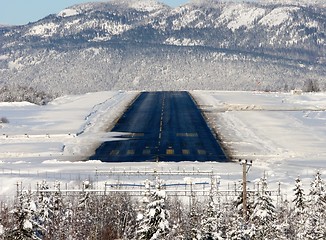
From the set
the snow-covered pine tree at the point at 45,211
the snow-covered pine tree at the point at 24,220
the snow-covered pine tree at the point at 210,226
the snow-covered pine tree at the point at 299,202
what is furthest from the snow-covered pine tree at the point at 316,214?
the snow-covered pine tree at the point at 24,220

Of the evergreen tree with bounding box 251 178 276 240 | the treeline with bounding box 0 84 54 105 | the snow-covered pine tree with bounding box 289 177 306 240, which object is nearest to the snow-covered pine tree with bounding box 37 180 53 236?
the evergreen tree with bounding box 251 178 276 240

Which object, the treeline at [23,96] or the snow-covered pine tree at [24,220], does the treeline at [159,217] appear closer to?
the snow-covered pine tree at [24,220]

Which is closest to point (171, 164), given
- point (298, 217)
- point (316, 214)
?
point (298, 217)

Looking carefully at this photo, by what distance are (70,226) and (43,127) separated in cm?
5256

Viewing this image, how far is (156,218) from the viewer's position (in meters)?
28.4

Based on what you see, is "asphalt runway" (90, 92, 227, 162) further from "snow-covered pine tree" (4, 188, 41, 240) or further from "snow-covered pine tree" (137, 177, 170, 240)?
"snow-covered pine tree" (4, 188, 41, 240)

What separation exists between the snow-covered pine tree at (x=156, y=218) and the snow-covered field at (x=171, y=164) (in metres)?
22.1

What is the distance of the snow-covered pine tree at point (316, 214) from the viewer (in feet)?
109

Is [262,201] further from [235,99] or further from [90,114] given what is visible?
[235,99]

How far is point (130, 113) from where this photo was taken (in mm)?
106688

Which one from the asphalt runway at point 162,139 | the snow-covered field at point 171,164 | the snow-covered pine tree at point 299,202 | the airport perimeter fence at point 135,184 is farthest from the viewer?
the asphalt runway at point 162,139

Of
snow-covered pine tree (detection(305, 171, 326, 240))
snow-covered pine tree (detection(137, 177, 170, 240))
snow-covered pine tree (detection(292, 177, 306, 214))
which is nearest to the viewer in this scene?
snow-covered pine tree (detection(137, 177, 170, 240))

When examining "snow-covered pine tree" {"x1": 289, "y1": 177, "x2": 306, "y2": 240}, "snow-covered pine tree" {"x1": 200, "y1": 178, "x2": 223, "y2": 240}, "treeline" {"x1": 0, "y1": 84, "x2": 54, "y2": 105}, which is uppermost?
"treeline" {"x1": 0, "y1": 84, "x2": 54, "y2": 105}

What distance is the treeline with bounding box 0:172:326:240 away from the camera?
28.8 metres
